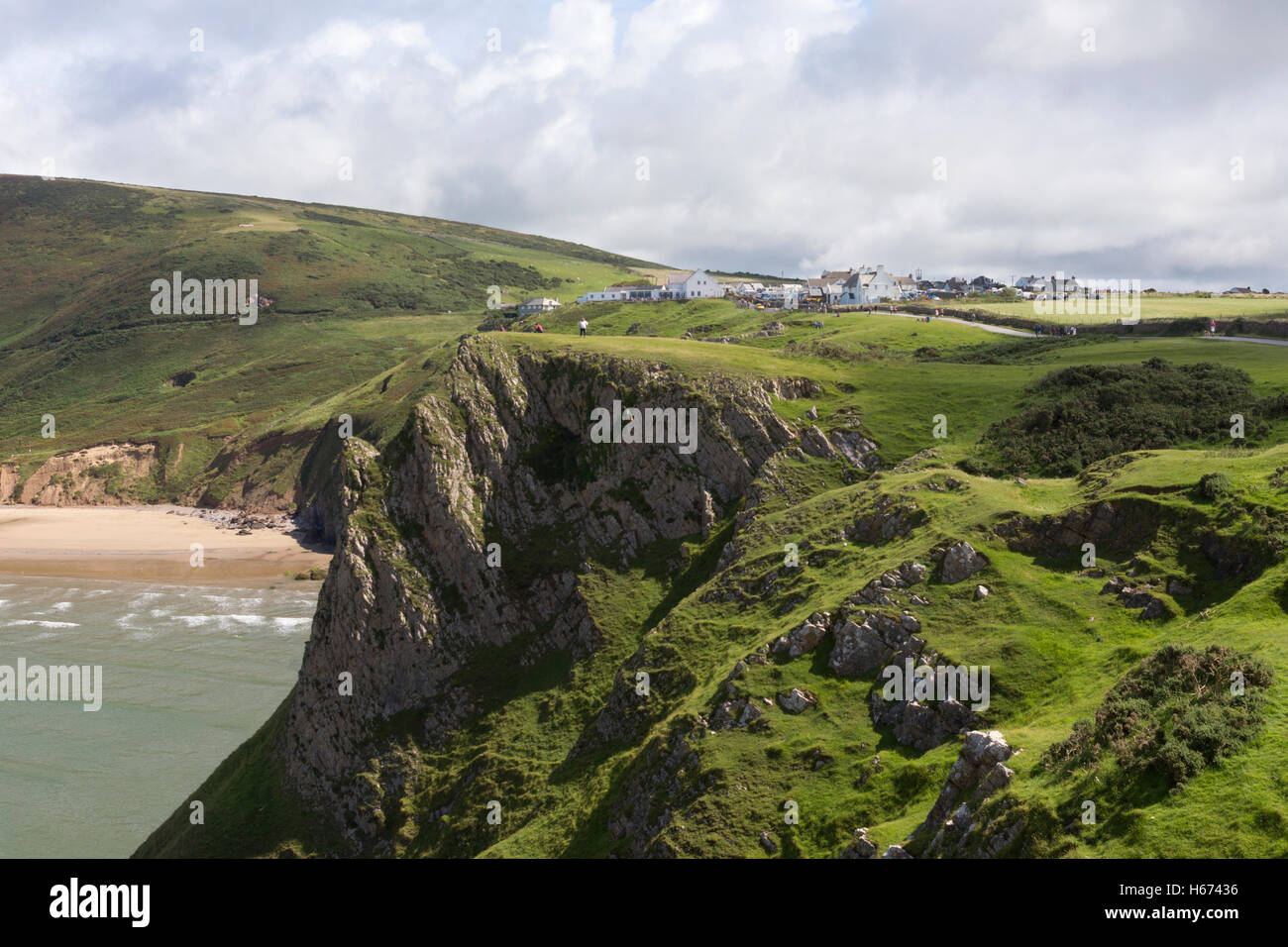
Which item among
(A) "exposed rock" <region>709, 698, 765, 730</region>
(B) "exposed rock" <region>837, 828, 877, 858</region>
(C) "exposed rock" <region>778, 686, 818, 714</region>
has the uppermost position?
(C) "exposed rock" <region>778, 686, 818, 714</region>

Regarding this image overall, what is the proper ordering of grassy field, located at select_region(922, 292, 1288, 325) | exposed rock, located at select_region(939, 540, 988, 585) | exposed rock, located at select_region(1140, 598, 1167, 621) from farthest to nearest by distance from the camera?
grassy field, located at select_region(922, 292, 1288, 325)
exposed rock, located at select_region(939, 540, 988, 585)
exposed rock, located at select_region(1140, 598, 1167, 621)

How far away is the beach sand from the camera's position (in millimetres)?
107125

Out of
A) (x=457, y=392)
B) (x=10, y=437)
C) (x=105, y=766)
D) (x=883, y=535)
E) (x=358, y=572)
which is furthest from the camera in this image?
(x=10, y=437)

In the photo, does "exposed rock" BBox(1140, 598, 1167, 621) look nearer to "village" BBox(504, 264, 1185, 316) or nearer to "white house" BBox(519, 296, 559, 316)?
"village" BBox(504, 264, 1185, 316)

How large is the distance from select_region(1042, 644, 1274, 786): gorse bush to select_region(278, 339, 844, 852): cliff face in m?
28.8

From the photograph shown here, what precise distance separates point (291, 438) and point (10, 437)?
83.0 metres

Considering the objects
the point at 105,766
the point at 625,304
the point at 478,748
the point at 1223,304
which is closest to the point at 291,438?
the point at 625,304

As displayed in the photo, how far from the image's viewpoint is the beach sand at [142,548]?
107125mm

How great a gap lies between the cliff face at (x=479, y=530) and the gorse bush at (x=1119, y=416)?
44.2ft

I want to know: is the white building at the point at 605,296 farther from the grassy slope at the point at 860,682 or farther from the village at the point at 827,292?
the grassy slope at the point at 860,682

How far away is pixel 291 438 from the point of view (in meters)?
149

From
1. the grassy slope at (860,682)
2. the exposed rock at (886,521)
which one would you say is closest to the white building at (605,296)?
the grassy slope at (860,682)

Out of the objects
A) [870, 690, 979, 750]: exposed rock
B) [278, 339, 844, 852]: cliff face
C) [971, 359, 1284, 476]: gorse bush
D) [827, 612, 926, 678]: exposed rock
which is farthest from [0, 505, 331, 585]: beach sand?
[870, 690, 979, 750]: exposed rock

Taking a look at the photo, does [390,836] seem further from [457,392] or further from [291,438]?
[291,438]
